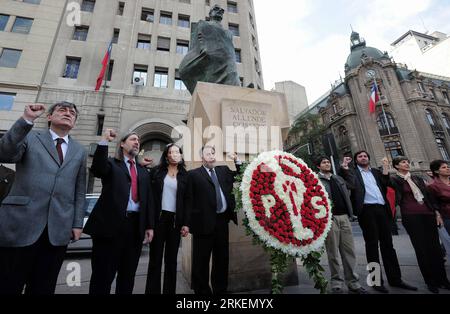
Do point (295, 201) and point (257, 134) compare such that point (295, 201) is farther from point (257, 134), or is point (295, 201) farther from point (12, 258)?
point (12, 258)

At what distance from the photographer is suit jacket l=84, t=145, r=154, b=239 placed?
6.85ft

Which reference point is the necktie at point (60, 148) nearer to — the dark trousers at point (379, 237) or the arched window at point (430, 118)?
the dark trousers at point (379, 237)

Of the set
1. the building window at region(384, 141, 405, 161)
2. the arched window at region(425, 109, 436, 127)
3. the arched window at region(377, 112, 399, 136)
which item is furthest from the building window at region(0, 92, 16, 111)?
the arched window at region(425, 109, 436, 127)

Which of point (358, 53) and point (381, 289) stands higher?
point (358, 53)

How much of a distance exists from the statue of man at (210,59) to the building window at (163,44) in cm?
1458

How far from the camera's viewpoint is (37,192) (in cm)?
180

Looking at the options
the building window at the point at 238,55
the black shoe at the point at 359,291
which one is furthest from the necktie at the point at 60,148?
the building window at the point at 238,55

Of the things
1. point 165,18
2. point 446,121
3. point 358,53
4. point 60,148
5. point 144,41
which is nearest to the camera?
point 60,148

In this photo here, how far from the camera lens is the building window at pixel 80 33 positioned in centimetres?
1608

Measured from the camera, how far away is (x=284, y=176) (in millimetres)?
2578

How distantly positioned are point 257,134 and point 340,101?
34.3m

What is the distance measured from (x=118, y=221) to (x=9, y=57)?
63.6ft

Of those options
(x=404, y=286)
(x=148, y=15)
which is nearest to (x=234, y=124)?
(x=404, y=286)

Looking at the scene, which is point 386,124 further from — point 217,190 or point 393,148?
point 217,190
